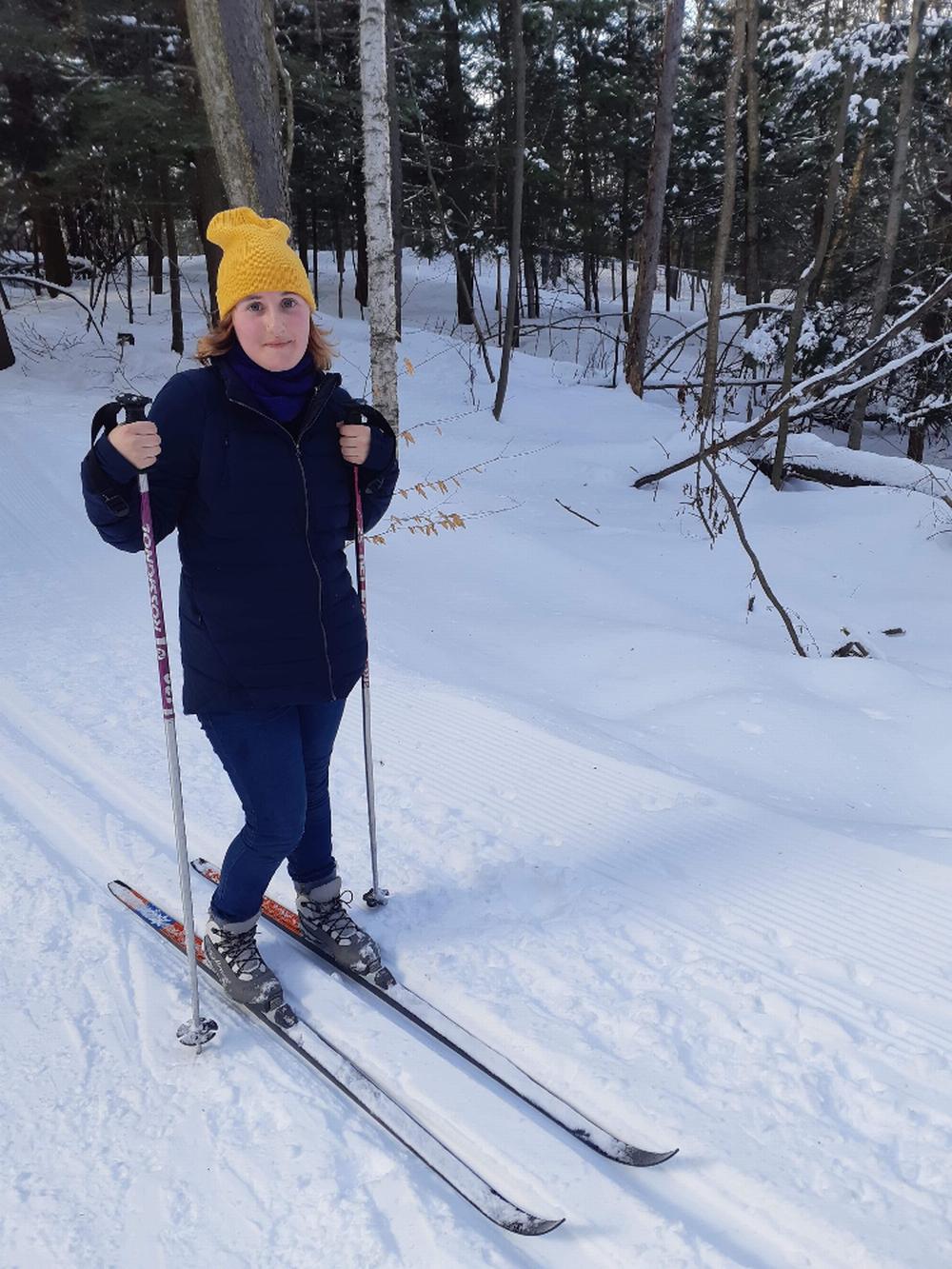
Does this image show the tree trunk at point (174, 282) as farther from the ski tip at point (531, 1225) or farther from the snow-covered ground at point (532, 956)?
the ski tip at point (531, 1225)

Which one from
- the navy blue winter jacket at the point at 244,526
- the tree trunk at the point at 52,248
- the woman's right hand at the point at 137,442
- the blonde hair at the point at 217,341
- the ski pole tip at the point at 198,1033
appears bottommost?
the ski pole tip at the point at 198,1033

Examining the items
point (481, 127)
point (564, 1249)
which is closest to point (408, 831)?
point (564, 1249)

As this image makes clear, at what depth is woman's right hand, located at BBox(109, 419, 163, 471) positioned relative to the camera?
2.06 m

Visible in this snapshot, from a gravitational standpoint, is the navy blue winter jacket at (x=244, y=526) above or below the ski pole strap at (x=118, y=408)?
below

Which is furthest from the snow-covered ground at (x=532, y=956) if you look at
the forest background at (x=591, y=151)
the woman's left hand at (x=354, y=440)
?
the forest background at (x=591, y=151)

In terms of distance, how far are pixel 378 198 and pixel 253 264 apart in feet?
16.8

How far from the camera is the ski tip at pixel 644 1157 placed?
6.73ft

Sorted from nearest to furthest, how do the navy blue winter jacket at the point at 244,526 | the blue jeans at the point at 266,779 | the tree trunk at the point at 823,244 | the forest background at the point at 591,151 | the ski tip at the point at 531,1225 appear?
the ski tip at the point at 531,1225 < the navy blue winter jacket at the point at 244,526 < the blue jeans at the point at 266,779 < the tree trunk at the point at 823,244 < the forest background at the point at 591,151

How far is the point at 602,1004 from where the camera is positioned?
2590mm

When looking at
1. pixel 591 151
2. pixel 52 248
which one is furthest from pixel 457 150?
pixel 52 248

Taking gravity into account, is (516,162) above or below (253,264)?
above

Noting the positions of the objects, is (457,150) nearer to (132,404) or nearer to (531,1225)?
(132,404)

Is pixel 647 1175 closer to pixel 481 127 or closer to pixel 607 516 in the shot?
pixel 607 516

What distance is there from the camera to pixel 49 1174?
80.9 inches
